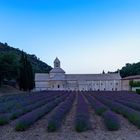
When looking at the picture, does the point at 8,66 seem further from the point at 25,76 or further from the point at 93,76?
the point at 93,76

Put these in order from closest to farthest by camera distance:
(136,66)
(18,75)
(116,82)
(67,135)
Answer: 1. (67,135)
2. (18,75)
3. (116,82)
4. (136,66)

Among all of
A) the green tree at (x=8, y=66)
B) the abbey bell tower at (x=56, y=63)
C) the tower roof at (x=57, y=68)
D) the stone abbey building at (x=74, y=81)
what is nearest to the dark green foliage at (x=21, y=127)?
the green tree at (x=8, y=66)

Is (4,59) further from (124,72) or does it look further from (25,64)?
(124,72)

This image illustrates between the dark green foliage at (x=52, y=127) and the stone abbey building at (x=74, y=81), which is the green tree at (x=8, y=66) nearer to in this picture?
A: the stone abbey building at (x=74, y=81)

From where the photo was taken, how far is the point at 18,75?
2345 inches

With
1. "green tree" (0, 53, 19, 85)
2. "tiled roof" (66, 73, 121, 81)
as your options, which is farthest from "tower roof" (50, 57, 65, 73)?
"green tree" (0, 53, 19, 85)

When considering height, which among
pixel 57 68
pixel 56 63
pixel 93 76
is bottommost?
pixel 93 76

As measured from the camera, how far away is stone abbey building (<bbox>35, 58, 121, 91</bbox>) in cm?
9278

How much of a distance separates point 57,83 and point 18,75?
110ft

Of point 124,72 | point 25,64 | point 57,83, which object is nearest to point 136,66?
point 124,72

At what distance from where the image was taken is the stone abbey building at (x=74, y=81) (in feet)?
304

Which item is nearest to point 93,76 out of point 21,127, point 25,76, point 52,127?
point 25,76

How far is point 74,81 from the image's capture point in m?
100

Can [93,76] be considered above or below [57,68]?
below
